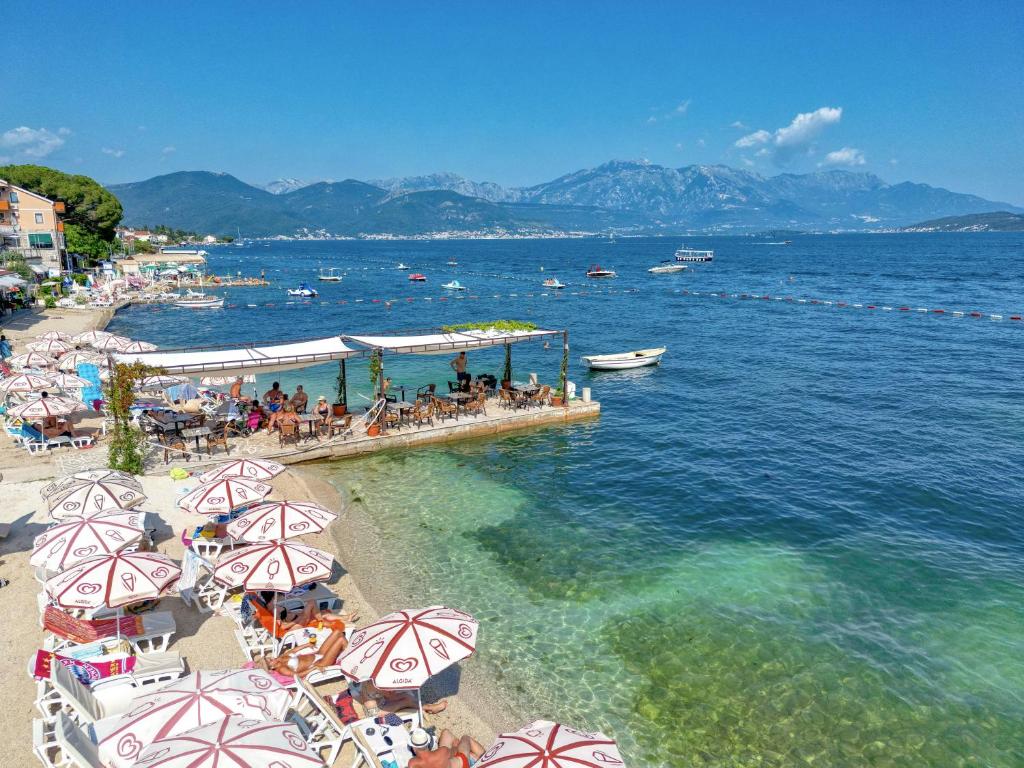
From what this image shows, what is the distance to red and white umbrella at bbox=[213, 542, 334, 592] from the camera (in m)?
9.98

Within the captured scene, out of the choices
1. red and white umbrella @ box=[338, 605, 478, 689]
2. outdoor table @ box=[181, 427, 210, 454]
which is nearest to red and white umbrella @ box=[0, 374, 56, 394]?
outdoor table @ box=[181, 427, 210, 454]

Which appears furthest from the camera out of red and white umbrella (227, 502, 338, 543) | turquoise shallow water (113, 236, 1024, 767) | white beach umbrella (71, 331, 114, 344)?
white beach umbrella (71, 331, 114, 344)

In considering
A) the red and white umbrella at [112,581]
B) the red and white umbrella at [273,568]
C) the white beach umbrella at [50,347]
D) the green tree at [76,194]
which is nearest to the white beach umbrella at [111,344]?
the white beach umbrella at [50,347]

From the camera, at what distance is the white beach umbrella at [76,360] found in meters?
24.3

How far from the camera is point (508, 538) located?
15547mm

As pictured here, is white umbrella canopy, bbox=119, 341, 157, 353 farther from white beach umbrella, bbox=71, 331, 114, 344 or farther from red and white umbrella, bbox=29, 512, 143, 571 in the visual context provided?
red and white umbrella, bbox=29, 512, 143, 571

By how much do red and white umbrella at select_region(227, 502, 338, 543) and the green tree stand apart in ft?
303

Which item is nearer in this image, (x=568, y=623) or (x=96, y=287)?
(x=568, y=623)

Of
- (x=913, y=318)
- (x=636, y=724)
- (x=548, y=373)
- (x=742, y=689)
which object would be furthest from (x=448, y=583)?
(x=913, y=318)

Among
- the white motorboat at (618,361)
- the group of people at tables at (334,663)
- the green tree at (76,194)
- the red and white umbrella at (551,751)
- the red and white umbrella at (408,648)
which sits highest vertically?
the green tree at (76,194)

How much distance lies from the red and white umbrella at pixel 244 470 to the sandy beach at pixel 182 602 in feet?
5.44

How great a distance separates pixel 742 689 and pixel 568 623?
317cm

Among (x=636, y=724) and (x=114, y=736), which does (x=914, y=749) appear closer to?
(x=636, y=724)

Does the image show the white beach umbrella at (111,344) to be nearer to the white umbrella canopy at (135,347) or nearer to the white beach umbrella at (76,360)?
the white umbrella canopy at (135,347)
